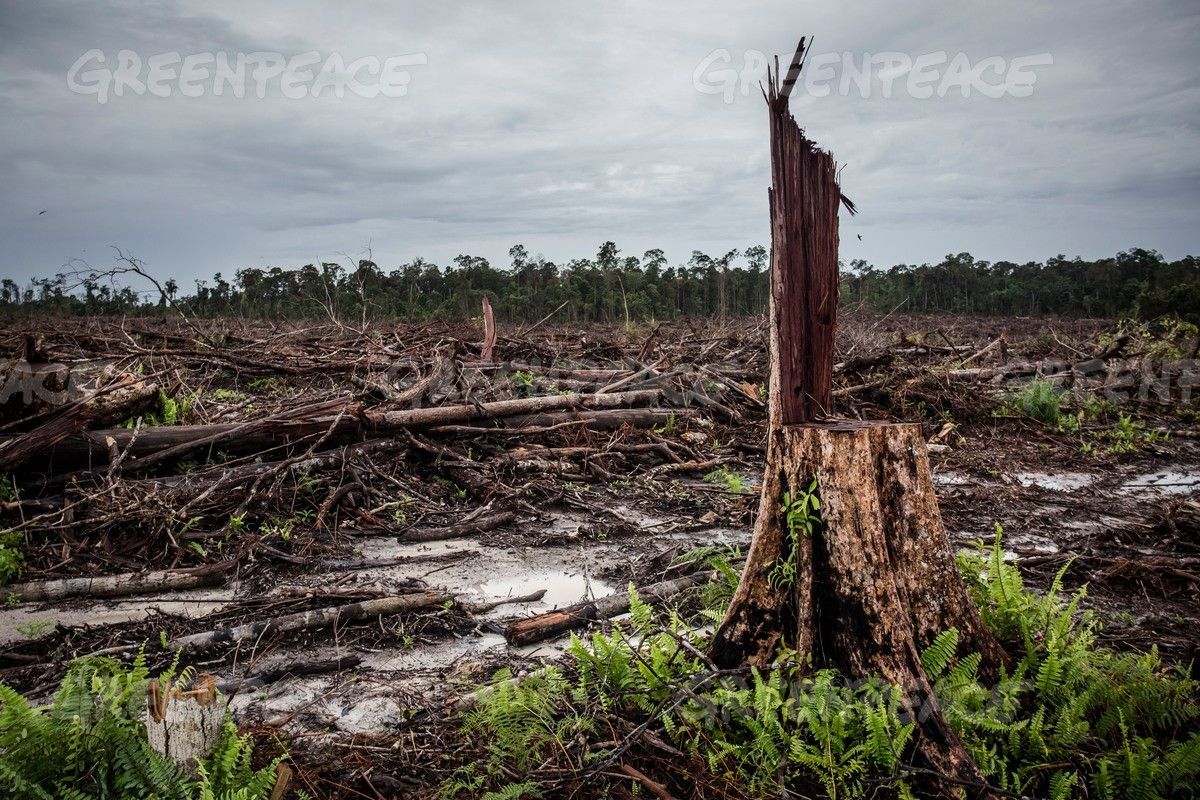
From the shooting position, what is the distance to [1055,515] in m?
5.99

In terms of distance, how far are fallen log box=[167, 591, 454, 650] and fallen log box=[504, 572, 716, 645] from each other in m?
0.65

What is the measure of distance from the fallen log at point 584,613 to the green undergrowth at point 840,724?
69 centimetres

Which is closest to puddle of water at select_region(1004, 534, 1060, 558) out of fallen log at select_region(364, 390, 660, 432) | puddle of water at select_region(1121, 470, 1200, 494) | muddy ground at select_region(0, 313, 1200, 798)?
muddy ground at select_region(0, 313, 1200, 798)

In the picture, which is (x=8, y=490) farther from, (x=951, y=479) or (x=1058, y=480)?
(x=1058, y=480)

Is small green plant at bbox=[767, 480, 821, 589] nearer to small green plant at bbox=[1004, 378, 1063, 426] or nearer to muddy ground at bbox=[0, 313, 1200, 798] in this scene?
Result: muddy ground at bbox=[0, 313, 1200, 798]

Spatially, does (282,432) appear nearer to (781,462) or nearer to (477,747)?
(477,747)

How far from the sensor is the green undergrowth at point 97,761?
6.88 feet

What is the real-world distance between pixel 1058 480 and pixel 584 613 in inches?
246

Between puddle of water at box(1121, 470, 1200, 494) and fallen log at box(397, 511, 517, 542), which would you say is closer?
fallen log at box(397, 511, 517, 542)

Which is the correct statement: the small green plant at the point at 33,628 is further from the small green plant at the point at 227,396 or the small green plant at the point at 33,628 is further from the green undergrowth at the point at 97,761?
the small green plant at the point at 227,396

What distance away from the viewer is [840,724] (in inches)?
93.1

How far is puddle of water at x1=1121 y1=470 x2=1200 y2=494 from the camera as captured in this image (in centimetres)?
694

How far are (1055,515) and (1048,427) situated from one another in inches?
179

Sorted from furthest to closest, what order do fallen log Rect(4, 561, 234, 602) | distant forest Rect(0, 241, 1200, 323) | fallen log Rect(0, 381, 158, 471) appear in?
distant forest Rect(0, 241, 1200, 323) < fallen log Rect(0, 381, 158, 471) < fallen log Rect(4, 561, 234, 602)
